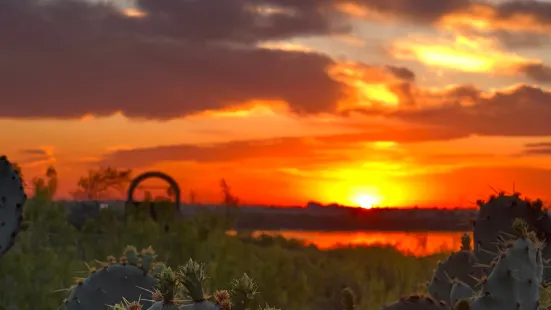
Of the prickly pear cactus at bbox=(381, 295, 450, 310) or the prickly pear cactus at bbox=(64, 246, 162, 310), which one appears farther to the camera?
the prickly pear cactus at bbox=(64, 246, 162, 310)

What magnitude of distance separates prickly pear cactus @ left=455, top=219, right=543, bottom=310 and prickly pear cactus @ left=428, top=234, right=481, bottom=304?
5.41ft

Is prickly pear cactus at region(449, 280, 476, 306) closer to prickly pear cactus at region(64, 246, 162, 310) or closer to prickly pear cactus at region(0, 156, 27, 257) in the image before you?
prickly pear cactus at region(64, 246, 162, 310)

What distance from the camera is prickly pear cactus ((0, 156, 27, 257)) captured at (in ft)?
20.2

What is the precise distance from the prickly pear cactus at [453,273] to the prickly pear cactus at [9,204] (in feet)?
10.7

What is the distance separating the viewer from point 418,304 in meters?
3.69

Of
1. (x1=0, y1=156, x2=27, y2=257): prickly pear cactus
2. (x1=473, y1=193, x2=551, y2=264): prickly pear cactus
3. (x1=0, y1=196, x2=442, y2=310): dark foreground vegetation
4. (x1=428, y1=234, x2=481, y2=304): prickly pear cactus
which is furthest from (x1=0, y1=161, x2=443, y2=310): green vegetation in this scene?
(x1=473, y1=193, x2=551, y2=264): prickly pear cactus

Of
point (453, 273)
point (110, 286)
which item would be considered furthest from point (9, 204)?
point (453, 273)

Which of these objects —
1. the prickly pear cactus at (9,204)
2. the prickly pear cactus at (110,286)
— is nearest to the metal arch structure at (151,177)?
the prickly pear cactus at (9,204)

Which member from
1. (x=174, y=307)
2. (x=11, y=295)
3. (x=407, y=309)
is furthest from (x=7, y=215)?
(x=174, y=307)

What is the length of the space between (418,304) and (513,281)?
917mm

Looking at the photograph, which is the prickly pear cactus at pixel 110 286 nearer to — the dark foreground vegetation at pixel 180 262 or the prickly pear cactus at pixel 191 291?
the prickly pear cactus at pixel 191 291

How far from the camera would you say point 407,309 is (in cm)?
369

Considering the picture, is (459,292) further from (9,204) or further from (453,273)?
(9,204)

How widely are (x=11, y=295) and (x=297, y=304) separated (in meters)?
3.33
